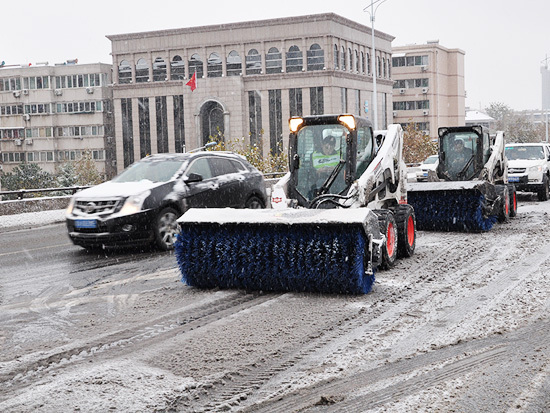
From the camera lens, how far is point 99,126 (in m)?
92.8

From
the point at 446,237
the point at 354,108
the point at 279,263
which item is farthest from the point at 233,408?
the point at 354,108

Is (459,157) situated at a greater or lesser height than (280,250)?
greater

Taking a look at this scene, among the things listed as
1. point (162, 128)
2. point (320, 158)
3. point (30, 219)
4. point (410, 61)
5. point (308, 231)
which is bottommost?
point (30, 219)

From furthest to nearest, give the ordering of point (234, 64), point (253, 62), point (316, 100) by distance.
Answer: point (234, 64) → point (253, 62) → point (316, 100)

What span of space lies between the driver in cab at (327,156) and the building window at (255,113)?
238 feet

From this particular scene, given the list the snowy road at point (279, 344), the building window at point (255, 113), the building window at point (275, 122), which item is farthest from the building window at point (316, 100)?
the snowy road at point (279, 344)

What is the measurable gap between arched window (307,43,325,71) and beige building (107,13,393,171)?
11 centimetres

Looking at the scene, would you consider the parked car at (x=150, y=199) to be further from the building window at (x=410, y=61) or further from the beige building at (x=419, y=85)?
the building window at (x=410, y=61)

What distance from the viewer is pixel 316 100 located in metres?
81.4

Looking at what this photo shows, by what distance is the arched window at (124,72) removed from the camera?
87250 millimetres

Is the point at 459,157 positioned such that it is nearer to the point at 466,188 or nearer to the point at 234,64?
the point at 466,188

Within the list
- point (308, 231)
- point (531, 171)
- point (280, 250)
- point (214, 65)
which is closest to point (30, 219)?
point (280, 250)

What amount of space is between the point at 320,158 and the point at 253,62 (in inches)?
2904

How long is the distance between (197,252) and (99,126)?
86.9m
